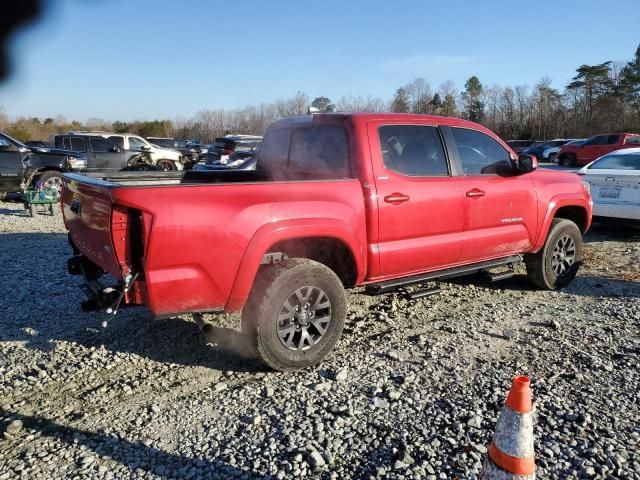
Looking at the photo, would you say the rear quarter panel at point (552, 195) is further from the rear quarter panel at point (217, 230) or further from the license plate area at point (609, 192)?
the license plate area at point (609, 192)

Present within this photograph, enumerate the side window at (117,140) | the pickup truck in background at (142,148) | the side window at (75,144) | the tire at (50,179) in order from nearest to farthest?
the tire at (50,179), the side window at (75,144), the pickup truck in background at (142,148), the side window at (117,140)

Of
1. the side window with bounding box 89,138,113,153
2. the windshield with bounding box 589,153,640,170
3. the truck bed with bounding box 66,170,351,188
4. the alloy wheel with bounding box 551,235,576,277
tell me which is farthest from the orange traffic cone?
the side window with bounding box 89,138,113,153

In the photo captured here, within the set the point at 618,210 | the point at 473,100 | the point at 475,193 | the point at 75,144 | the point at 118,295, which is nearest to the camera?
the point at 118,295

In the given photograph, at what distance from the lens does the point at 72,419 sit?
3.12 m

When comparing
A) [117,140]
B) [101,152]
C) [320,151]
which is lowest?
[320,151]

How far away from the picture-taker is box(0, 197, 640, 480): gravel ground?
2.72 metres

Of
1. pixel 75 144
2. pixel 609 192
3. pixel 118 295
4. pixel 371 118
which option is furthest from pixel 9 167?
pixel 609 192

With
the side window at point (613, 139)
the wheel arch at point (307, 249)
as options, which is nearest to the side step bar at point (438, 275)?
the wheel arch at point (307, 249)

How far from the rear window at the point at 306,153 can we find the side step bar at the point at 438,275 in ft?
3.29

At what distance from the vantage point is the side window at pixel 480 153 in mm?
4898

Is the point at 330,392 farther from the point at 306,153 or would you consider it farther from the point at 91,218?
the point at 306,153

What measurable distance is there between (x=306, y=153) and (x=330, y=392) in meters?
2.20

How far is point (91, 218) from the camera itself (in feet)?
11.6

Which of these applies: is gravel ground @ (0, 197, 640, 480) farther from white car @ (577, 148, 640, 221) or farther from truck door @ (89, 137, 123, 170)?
truck door @ (89, 137, 123, 170)
